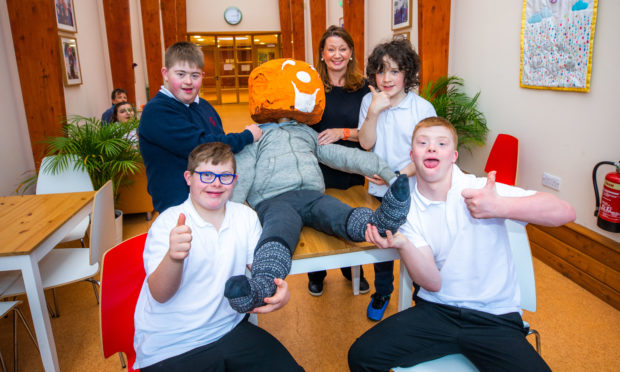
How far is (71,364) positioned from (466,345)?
1.99 m

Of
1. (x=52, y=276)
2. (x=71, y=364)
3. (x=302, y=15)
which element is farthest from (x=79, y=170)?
(x=302, y=15)

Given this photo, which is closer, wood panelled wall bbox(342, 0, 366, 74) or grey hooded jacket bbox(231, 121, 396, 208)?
grey hooded jacket bbox(231, 121, 396, 208)

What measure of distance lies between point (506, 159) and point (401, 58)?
71.0 inches

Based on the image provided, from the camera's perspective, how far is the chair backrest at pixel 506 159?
3.26 meters

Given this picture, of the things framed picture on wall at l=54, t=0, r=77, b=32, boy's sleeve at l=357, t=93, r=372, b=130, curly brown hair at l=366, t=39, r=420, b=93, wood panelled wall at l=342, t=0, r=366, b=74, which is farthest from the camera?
wood panelled wall at l=342, t=0, r=366, b=74

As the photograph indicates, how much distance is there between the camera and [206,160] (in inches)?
54.5

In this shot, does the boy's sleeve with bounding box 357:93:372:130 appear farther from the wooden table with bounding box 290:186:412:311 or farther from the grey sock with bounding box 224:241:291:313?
the grey sock with bounding box 224:241:291:313

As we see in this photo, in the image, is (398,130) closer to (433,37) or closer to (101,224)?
(101,224)

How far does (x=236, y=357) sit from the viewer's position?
1.33m

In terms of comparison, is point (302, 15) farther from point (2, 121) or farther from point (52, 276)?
point (52, 276)

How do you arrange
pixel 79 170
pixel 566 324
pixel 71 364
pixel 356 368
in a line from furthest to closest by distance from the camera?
pixel 79 170
pixel 566 324
pixel 71 364
pixel 356 368

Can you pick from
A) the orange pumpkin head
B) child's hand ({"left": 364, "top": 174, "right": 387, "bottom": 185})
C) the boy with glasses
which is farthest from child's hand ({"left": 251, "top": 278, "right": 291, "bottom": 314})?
the orange pumpkin head

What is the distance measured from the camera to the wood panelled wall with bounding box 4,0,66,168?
140 inches

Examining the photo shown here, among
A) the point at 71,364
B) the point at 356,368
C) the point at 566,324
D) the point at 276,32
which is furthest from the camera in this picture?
the point at 276,32
